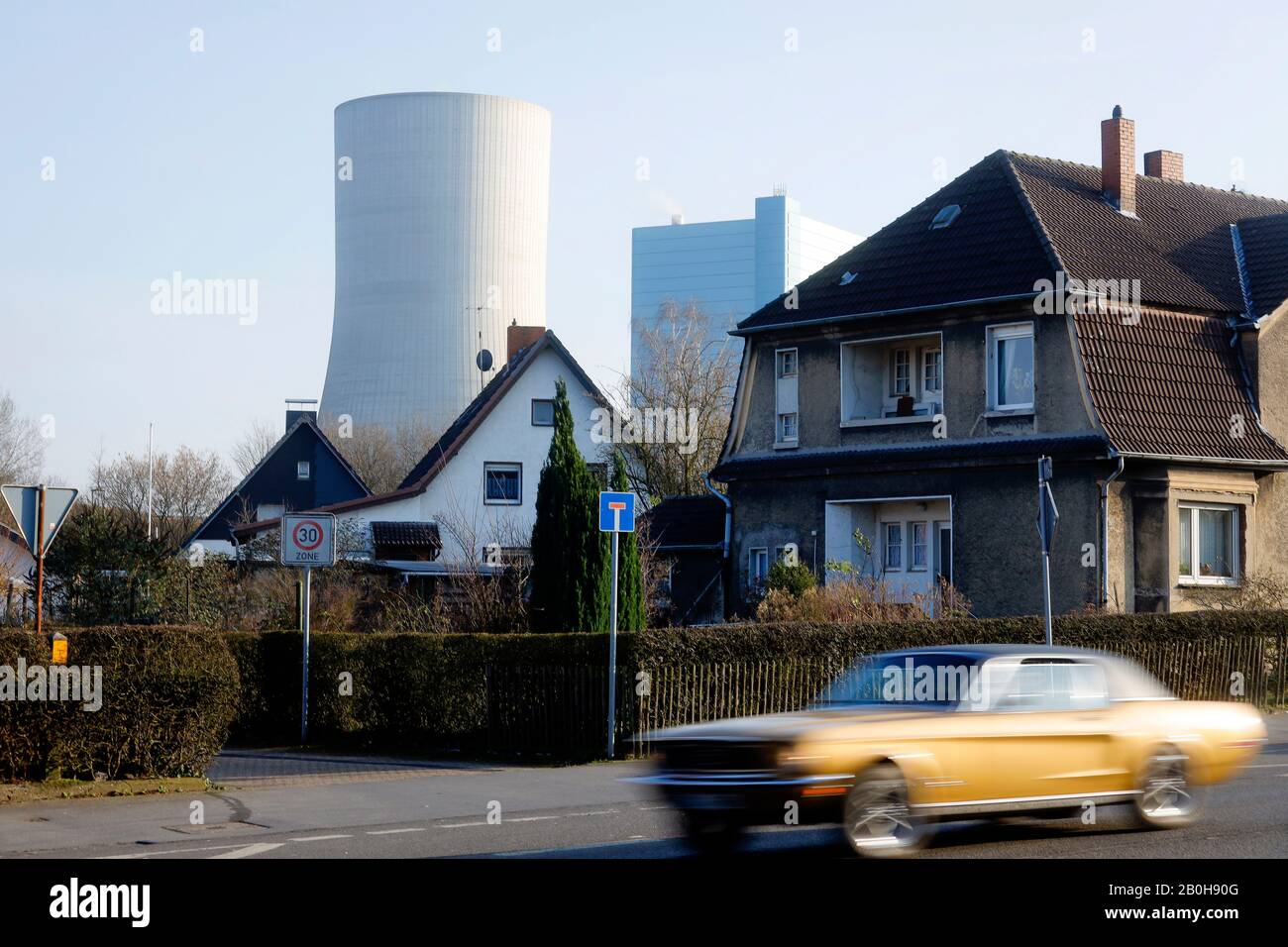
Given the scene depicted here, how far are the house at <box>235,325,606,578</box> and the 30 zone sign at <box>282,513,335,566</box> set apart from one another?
Answer: 2538 cm

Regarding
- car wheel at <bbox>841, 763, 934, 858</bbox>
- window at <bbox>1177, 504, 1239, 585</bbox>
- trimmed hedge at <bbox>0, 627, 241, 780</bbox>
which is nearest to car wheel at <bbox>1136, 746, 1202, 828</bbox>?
car wheel at <bbox>841, 763, 934, 858</bbox>

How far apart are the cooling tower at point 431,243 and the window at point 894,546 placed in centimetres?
4738

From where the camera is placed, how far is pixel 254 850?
1321 cm

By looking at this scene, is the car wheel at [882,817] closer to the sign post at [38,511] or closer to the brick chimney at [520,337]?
the sign post at [38,511]

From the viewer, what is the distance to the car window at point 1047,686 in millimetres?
12273

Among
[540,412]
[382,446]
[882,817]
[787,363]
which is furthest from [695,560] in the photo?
[382,446]

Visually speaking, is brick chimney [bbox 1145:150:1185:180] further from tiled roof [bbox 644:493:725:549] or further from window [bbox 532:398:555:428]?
window [bbox 532:398:555:428]

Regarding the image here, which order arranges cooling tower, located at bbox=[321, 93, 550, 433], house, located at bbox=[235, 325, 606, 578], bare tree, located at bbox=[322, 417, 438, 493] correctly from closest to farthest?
1. house, located at bbox=[235, 325, 606, 578]
2. cooling tower, located at bbox=[321, 93, 550, 433]
3. bare tree, located at bbox=[322, 417, 438, 493]

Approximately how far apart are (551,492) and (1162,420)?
12679 millimetres

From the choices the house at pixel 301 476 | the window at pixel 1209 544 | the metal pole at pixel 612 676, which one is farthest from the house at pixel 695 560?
the house at pixel 301 476

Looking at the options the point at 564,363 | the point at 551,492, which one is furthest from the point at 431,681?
the point at 564,363

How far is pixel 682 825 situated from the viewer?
37.5 ft

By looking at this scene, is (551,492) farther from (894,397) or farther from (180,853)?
(180,853)

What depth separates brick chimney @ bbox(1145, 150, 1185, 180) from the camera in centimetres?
4172
